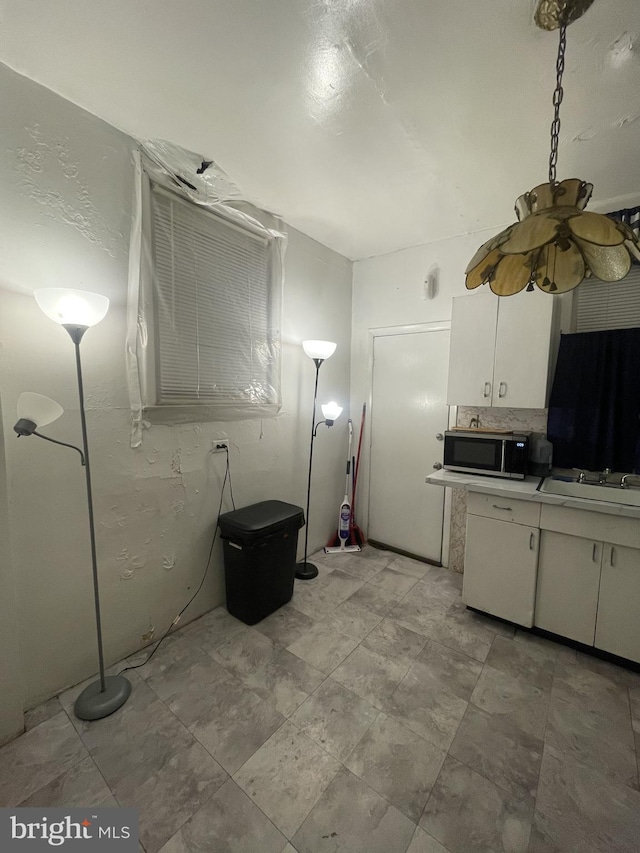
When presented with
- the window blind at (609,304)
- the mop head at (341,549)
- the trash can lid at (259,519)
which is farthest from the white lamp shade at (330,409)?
the window blind at (609,304)

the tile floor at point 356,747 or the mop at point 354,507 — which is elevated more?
the mop at point 354,507

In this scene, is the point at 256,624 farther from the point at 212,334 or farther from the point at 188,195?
the point at 188,195

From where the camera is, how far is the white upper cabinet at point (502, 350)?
230 centimetres

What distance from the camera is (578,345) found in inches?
91.4

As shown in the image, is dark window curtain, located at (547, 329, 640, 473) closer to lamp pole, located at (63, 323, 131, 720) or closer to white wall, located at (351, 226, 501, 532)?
white wall, located at (351, 226, 501, 532)

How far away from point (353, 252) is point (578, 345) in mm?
2026

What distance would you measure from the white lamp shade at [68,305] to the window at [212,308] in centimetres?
53

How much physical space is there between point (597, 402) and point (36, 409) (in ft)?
10.1

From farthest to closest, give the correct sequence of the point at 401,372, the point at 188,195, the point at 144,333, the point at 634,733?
the point at 401,372 → the point at 188,195 → the point at 144,333 → the point at 634,733

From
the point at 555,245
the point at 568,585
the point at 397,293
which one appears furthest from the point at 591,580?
the point at 397,293

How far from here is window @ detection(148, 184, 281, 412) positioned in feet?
6.56

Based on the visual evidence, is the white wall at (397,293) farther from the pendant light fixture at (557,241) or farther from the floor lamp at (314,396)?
the pendant light fixture at (557,241)

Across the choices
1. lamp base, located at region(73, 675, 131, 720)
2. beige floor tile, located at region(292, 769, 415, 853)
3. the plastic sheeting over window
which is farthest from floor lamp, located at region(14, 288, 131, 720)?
beige floor tile, located at region(292, 769, 415, 853)

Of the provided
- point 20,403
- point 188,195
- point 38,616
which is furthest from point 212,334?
point 38,616
